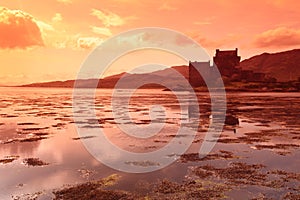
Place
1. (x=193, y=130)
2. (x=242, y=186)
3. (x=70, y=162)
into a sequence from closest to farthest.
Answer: (x=242, y=186) → (x=70, y=162) → (x=193, y=130)

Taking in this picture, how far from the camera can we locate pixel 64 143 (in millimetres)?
27531

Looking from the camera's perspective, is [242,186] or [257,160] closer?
[242,186]

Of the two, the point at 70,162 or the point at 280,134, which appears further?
the point at 280,134

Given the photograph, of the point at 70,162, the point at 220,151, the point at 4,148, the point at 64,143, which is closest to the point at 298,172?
the point at 220,151

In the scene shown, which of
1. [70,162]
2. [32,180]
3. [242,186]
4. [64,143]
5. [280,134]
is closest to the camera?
[242,186]

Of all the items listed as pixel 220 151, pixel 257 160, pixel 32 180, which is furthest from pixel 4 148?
pixel 257 160

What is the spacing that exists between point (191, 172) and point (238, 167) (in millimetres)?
3711

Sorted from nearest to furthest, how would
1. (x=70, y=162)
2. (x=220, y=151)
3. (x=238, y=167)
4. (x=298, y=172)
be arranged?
(x=298, y=172), (x=238, y=167), (x=70, y=162), (x=220, y=151)

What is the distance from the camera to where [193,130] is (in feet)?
115

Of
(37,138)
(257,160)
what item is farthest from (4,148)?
(257,160)

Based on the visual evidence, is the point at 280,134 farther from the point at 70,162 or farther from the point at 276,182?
the point at 70,162

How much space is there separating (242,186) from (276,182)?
7.46 ft

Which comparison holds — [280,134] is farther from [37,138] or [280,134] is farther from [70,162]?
[37,138]

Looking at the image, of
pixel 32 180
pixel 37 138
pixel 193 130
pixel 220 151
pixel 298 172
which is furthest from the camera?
pixel 193 130
